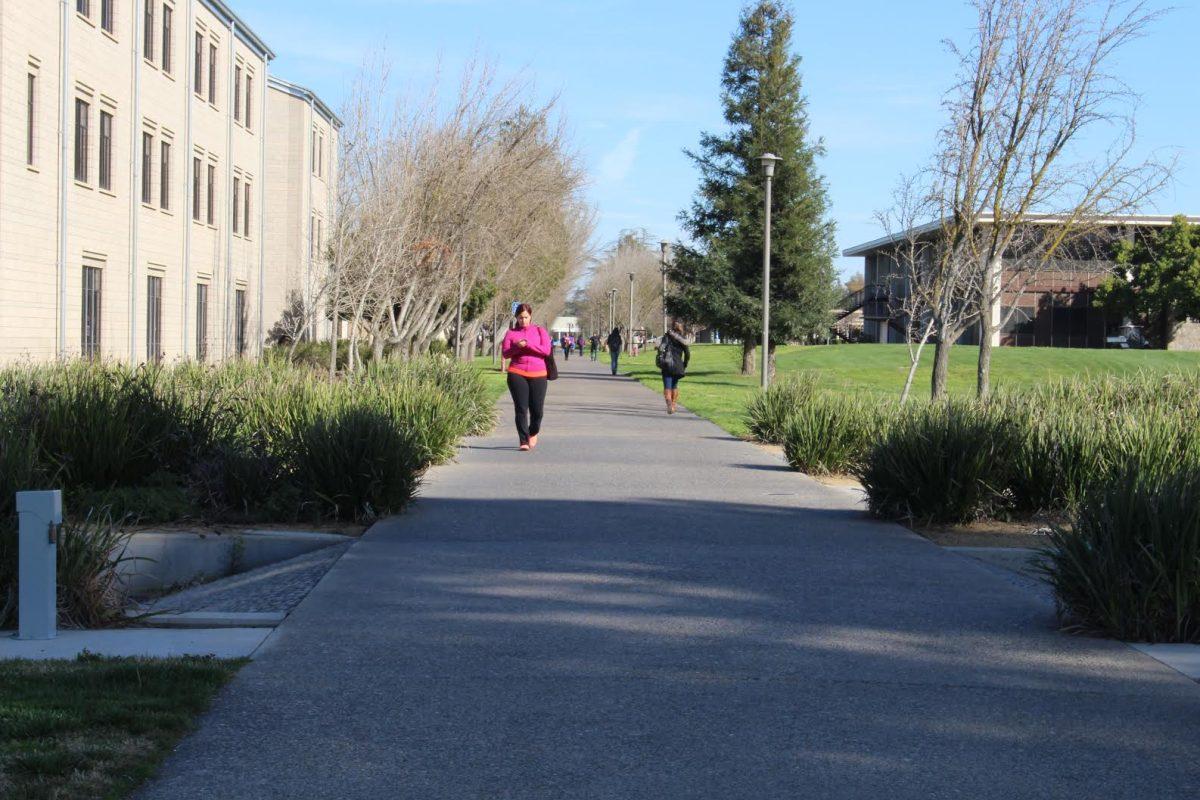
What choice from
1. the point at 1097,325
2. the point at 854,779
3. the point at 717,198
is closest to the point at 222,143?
the point at 717,198

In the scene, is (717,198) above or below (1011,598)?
above

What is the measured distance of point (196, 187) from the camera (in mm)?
35750

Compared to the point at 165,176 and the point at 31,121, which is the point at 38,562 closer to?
the point at 31,121

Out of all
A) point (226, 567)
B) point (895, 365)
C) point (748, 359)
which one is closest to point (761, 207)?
point (748, 359)

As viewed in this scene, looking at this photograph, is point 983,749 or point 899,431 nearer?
point 983,749

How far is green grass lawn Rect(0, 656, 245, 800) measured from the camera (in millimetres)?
4418

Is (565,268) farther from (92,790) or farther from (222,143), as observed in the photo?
(92,790)

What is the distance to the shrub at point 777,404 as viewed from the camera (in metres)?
19.8

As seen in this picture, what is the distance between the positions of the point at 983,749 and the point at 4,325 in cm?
2202

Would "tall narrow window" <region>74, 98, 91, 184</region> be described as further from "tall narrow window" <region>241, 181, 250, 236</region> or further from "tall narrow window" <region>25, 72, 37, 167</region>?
"tall narrow window" <region>241, 181, 250, 236</region>

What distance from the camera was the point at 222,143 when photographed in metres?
38.5

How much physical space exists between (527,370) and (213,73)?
24.4 meters

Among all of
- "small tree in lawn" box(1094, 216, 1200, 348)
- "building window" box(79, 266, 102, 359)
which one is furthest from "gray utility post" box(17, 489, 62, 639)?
"small tree in lawn" box(1094, 216, 1200, 348)

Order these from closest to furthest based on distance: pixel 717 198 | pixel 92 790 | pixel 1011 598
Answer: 1. pixel 92 790
2. pixel 1011 598
3. pixel 717 198
